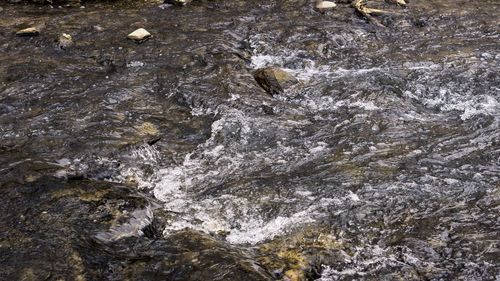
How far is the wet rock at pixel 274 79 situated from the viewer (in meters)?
7.13

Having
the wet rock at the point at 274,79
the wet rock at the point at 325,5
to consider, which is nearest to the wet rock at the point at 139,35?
the wet rock at the point at 274,79

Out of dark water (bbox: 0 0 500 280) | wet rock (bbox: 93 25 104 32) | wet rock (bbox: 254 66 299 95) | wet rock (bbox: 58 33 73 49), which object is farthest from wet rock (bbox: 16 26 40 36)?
wet rock (bbox: 254 66 299 95)

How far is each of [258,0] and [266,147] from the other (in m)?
6.14

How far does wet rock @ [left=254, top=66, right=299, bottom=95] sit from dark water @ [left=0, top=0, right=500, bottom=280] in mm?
190

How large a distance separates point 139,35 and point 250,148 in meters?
4.16

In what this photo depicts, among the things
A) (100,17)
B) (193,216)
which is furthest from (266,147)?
(100,17)

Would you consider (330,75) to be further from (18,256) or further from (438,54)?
(18,256)

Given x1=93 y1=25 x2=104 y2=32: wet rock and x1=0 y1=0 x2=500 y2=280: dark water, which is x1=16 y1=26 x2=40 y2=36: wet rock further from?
x1=93 y1=25 x2=104 y2=32: wet rock

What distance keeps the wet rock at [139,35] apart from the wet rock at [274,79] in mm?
2625

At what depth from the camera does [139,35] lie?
28.0 ft

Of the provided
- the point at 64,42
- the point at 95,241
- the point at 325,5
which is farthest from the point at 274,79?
the point at 95,241

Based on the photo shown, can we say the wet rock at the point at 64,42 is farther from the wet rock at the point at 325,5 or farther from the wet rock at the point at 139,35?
the wet rock at the point at 325,5

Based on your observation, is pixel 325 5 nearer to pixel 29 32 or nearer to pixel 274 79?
pixel 274 79

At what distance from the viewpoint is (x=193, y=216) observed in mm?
4586
